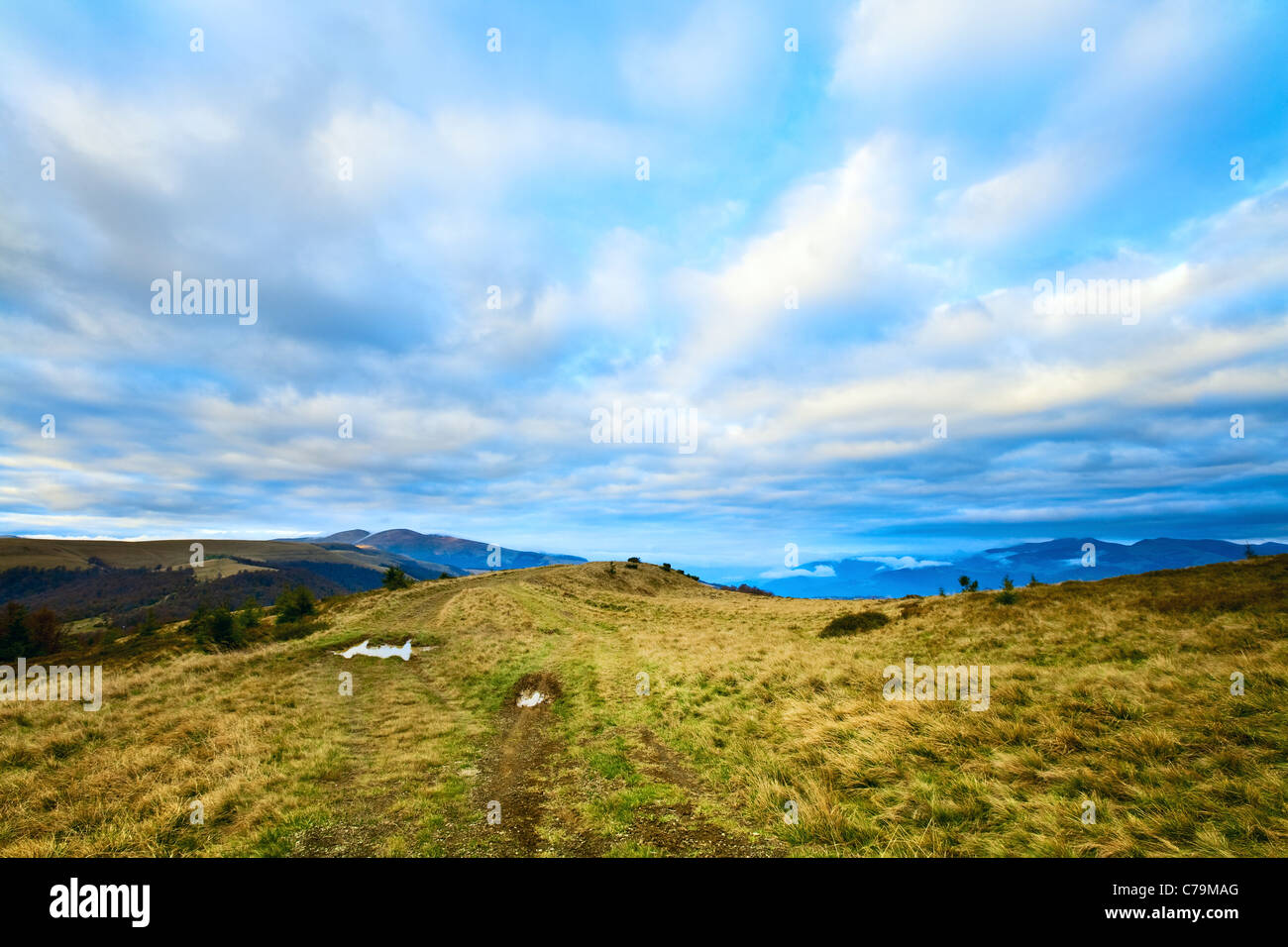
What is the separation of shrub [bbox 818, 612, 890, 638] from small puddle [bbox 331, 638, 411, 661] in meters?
23.5

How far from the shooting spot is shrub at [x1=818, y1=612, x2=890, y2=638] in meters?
26.2

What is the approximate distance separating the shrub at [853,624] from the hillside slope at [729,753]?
6.28 metres

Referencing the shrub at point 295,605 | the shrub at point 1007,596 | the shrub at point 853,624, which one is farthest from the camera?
the shrub at point 295,605

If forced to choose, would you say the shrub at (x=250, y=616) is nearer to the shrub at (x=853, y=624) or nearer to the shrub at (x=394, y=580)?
the shrub at (x=394, y=580)

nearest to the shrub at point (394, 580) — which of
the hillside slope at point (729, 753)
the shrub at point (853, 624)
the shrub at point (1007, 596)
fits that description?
the hillside slope at point (729, 753)

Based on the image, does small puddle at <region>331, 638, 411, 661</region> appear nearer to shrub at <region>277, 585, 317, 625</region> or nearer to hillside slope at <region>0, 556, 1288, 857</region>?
hillside slope at <region>0, 556, 1288, 857</region>

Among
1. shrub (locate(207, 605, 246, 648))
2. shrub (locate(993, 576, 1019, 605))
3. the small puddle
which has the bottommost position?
the small puddle

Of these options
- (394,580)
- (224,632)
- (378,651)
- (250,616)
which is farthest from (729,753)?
(394,580)

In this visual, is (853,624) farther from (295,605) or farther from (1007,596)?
(295,605)

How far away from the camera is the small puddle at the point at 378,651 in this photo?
25502 mm

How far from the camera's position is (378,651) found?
2650 cm

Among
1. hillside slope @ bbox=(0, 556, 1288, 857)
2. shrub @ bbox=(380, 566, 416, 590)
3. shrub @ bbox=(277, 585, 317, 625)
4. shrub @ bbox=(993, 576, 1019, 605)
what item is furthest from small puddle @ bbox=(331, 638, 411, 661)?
shrub @ bbox=(993, 576, 1019, 605)

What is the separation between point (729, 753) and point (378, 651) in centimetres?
2336

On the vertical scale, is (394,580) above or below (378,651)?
above
